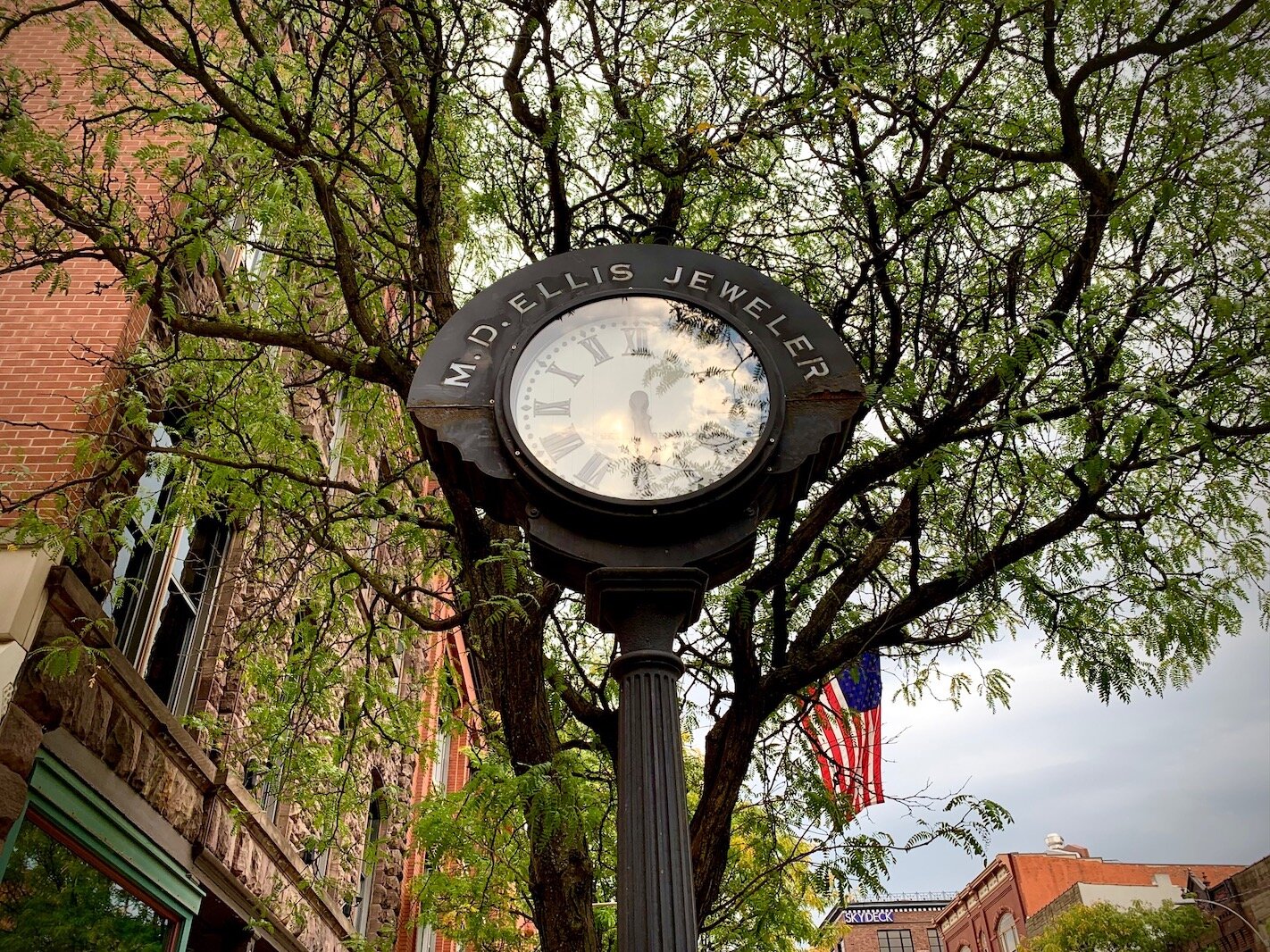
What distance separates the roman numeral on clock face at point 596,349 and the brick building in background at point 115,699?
3601mm

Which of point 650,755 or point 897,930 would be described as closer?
point 650,755

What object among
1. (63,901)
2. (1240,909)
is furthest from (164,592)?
(1240,909)

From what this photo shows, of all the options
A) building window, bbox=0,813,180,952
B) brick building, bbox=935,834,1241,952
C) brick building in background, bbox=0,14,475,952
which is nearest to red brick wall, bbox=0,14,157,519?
brick building in background, bbox=0,14,475,952

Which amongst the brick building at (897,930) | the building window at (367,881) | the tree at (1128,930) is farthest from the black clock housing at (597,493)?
the brick building at (897,930)

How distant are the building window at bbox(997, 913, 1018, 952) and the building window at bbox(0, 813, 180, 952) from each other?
151 ft

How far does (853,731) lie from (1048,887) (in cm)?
4453

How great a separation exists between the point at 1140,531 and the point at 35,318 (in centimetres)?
730

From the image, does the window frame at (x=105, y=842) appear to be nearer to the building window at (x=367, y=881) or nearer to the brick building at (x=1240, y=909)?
the building window at (x=367, y=881)

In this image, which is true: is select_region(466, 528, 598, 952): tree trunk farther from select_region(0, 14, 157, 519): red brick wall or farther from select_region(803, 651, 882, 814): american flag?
select_region(0, 14, 157, 519): red brick wall

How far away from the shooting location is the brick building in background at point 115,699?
6.10 meters

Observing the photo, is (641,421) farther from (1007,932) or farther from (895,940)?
(895,940)

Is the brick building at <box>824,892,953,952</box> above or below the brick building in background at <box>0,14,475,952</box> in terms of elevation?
above

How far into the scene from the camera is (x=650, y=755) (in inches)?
94.8

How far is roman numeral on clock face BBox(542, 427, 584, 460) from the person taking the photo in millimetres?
2766
